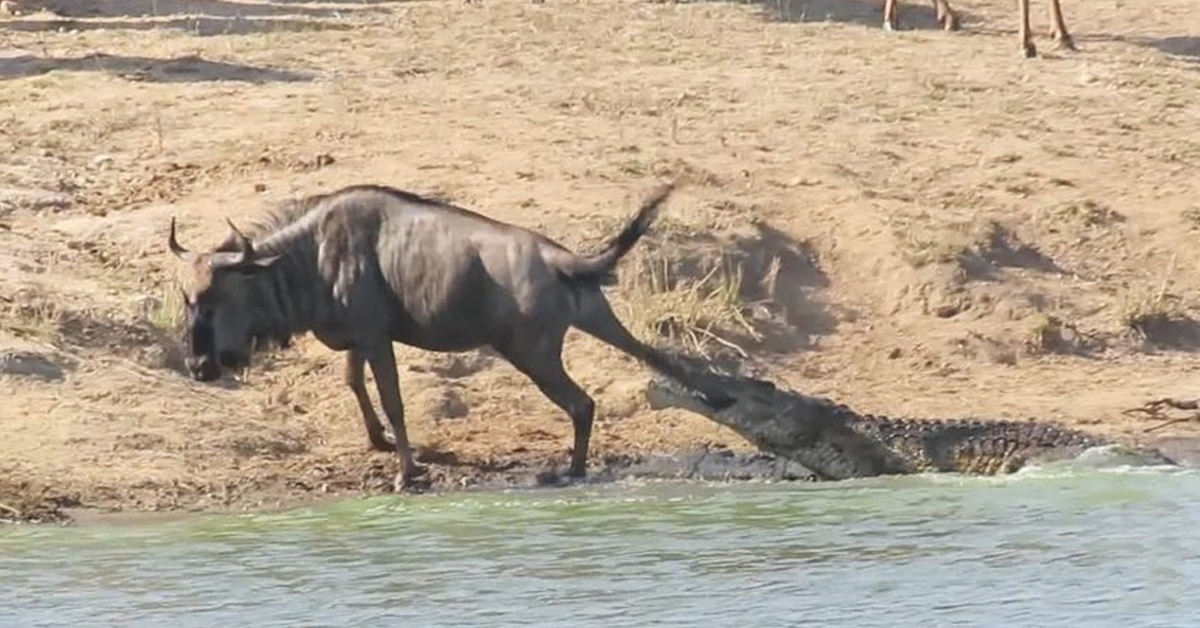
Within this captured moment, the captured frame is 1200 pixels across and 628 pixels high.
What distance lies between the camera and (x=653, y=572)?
10.5 metres

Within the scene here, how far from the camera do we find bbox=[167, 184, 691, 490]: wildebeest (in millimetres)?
12195

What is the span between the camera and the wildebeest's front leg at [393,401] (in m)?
Result: 12.2

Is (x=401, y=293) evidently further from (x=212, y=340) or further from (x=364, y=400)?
(x=212, y=340)

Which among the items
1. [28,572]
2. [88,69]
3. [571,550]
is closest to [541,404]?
[571,550]

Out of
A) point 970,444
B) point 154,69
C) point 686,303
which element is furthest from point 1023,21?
point 970,444

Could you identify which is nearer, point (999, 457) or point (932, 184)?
point (999, 457)

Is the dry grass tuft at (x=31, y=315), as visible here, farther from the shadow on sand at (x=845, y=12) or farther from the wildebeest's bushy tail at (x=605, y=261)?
the shadow on sand at (x=845, y=12)

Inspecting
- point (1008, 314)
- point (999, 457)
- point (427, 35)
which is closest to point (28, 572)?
point (999, 457)

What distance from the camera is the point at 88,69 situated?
17547mm

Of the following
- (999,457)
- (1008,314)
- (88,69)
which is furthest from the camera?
(88,69)

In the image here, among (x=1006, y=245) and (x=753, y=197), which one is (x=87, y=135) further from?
(x=1006, y=245)

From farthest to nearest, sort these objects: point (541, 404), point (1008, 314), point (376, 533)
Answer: point (1008, 314) < point (541, 404) < point (376, 533)

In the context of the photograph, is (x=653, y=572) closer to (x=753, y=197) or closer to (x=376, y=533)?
(x=376, y=533)

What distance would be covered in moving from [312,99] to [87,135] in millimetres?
1452
